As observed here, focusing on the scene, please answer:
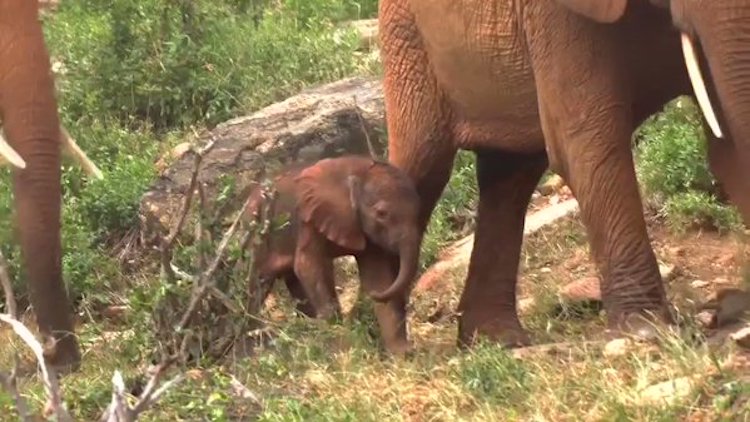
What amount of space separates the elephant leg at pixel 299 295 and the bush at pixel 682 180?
2.04 m

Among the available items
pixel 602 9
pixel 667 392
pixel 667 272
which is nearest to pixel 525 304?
pixel 667 272

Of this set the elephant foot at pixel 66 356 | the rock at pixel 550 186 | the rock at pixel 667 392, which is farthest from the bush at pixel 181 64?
the rock at pixel 667 392

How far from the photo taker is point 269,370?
616 cm

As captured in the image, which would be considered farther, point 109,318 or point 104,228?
point 104,228

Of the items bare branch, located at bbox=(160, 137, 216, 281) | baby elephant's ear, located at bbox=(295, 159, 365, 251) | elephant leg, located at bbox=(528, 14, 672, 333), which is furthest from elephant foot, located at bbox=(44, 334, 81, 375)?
elephant leg, located at bbox=(528, 14, 672, 333)

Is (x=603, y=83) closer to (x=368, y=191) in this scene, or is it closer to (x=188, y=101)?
(x=368, y=191)

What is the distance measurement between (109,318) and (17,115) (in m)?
2.18

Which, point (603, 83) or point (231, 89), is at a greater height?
point (603, 83)

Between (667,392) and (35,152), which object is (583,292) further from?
(667,392)

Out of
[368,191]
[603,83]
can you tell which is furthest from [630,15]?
[368,191]

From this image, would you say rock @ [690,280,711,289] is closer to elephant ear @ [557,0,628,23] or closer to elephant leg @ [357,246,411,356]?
elephant leg @ [357,246,411,356]

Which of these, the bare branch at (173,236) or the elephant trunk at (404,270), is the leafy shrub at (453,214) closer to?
the elephant trunk at (404,270)

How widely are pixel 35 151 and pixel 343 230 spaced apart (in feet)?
3.97

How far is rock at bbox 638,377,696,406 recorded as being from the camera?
5121mm
